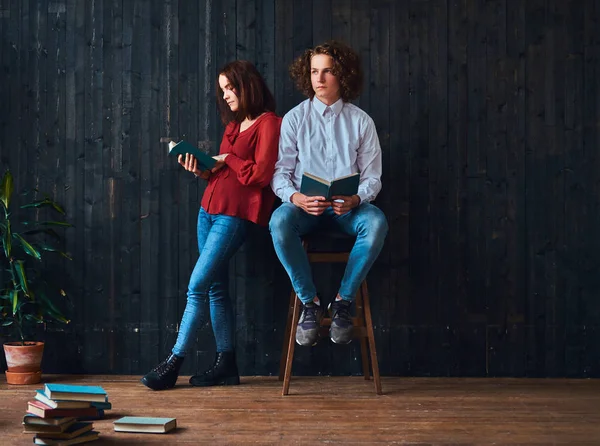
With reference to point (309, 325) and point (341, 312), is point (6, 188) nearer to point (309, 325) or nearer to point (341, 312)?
point (309, 325)

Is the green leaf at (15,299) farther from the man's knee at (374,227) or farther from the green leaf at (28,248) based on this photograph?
the man's knee at (374,227)

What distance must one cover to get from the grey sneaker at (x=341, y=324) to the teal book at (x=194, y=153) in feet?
2.90

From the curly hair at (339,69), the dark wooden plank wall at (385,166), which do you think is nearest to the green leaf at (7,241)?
the dark wooden plank wall at (385,166)

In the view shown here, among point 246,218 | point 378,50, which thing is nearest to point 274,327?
point 246,218

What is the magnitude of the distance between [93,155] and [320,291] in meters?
1.40

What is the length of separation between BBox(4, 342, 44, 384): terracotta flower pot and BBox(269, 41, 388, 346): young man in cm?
135

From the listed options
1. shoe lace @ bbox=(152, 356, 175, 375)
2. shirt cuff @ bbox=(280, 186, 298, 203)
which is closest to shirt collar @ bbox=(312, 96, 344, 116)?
shirt cuff @ bbox=(280, 186, 298, 203)

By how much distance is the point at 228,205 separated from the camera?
3.45m

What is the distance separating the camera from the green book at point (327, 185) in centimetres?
316

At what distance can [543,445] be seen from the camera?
246cm

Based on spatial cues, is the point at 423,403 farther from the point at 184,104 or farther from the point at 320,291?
the point at 184,104

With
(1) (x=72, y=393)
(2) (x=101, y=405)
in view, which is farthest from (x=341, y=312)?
(1) (x=72, y=393)

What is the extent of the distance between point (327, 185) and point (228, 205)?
21.8 inches

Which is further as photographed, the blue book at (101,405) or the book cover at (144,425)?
the blue book at (101,405)
